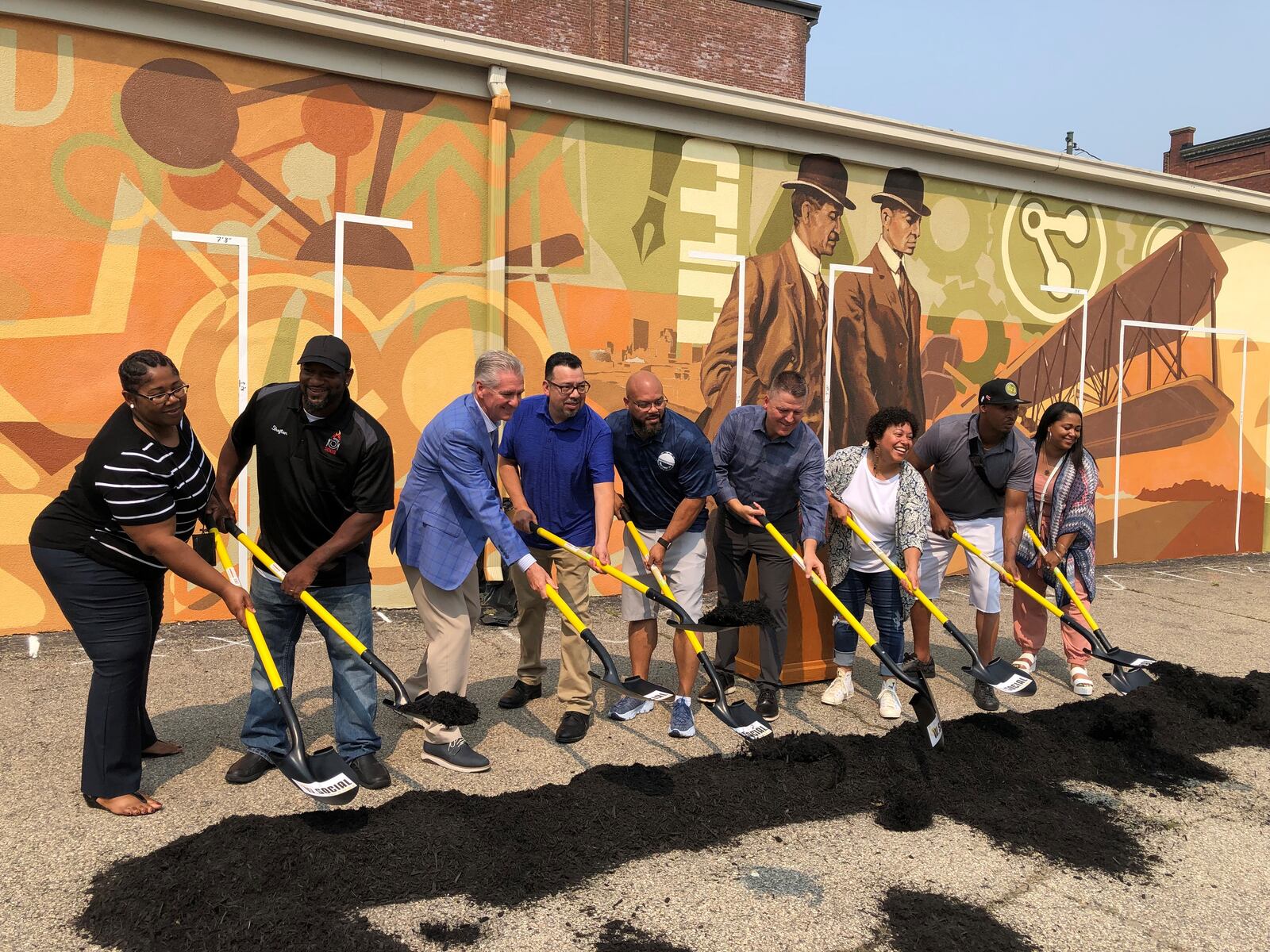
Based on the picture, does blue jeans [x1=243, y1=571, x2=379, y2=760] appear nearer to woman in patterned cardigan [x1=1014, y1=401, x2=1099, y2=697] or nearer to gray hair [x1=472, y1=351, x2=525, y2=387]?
gray hair [x1=472, y1=351, x2=525, y2=387]

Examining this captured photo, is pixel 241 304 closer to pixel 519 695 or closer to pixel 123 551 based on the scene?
pixel 123 551

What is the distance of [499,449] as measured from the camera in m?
5.21

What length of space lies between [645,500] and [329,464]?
187 centimetres

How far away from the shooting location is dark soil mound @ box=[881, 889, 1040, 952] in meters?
2.99

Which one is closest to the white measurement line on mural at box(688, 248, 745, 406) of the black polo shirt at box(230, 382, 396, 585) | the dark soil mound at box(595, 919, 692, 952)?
the black polo shirt at box(230, 382, 396, 585)

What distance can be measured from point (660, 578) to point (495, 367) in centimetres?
150

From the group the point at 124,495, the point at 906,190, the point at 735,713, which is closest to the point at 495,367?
the point at 124,495

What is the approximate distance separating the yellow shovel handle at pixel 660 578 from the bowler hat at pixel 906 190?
584 cm

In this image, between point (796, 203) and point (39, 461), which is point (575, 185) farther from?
point (39, 461)

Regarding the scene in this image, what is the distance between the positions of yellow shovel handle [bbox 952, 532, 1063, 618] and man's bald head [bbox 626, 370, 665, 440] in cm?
224

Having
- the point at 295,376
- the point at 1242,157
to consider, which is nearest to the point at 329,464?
the point at 295,376

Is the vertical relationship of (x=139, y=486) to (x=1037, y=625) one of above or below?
above

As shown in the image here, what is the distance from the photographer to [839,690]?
5.56m

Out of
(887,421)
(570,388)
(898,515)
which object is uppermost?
(570,388)
